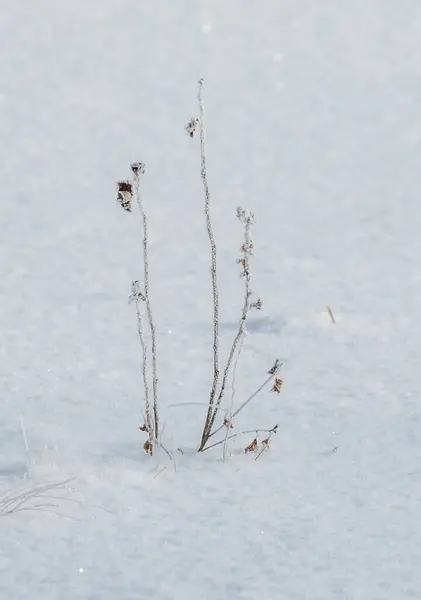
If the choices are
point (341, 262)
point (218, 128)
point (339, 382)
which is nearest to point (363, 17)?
point (218, 128)

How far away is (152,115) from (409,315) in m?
3.15

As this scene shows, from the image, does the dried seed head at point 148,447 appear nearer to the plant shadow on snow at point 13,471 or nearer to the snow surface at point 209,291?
the snow surface at point 209,291

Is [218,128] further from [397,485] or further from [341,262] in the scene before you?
[397,485]

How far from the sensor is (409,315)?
348cm

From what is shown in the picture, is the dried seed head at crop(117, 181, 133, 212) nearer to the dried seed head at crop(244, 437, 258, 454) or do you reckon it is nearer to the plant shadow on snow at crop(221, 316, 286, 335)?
the dried seed head at crop(244, 437, 258, 454)

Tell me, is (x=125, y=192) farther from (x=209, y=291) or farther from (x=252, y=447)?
(x=209, y=291)

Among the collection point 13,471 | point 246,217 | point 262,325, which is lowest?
point 13,471

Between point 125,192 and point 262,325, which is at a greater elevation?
point 125,192

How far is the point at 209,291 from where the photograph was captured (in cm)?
387

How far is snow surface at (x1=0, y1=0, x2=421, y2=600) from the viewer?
2.09m

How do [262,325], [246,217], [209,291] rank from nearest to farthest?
[246,217] < [262,325] < [209,291]

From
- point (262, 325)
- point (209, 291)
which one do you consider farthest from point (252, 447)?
point (209, 291)

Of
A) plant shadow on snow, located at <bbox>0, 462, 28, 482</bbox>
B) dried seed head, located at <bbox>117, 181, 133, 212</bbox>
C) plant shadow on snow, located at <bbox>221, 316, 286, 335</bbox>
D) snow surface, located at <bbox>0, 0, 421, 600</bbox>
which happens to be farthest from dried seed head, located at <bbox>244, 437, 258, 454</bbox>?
plant shadow on snow, located at <bbox>221, 316, 286, 335</bbox>

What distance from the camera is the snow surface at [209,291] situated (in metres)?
2.09
